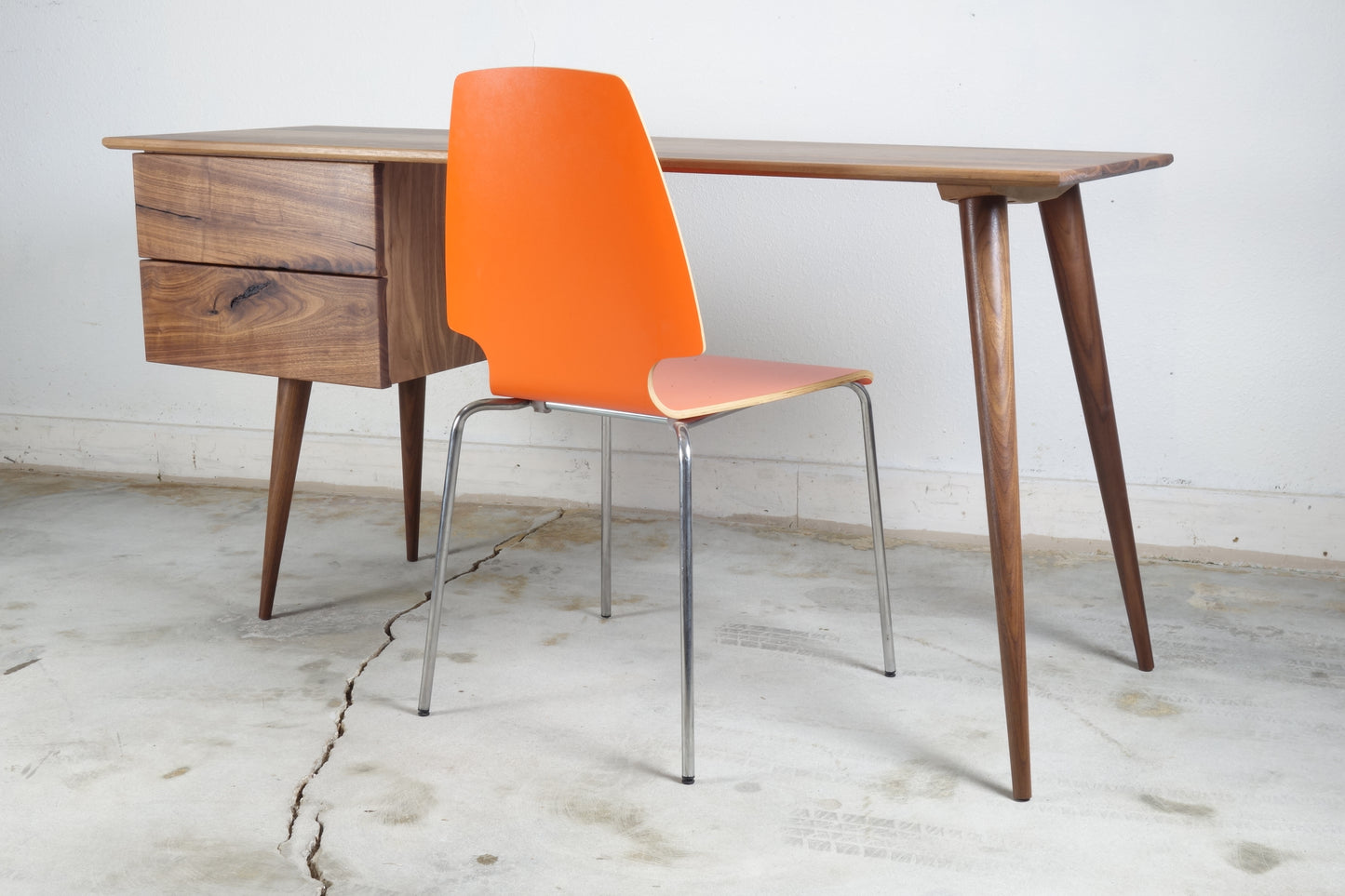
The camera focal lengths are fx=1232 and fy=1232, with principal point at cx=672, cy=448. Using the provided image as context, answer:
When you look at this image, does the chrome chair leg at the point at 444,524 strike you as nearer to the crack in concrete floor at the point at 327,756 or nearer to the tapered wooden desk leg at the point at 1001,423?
the crack in concrete floor at the point at 327,756

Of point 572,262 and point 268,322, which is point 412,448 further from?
point 572,262

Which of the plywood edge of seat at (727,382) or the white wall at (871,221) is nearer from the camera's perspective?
the plywood edge of seat at (727,382)

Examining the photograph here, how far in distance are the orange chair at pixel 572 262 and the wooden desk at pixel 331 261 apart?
0.16 metres

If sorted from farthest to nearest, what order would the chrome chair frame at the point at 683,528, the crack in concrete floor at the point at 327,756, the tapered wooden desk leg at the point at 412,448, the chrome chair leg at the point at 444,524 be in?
the tapered wooden desk leg at the point at 412,448
the chrome chair leg at the point at 444,524
the chrome chair frame at the point at 683,528
the crack in concrete floor at the point at 327,756

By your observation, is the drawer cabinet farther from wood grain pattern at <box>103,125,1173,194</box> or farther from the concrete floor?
the concrete floor

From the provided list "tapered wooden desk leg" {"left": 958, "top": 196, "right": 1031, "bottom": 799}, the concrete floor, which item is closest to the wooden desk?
"tapered wooden desk leg" {"left": 958, "top": 196, "right": 1031, "bottom": 799}

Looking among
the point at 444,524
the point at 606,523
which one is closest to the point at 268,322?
the point at 444,524

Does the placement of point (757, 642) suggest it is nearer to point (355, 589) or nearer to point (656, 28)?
point (355, 589)

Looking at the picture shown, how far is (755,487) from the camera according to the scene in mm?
2469

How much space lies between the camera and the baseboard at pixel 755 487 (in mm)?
2230

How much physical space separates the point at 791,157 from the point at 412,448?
964 millimetres

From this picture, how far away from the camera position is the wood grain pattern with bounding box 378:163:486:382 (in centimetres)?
167

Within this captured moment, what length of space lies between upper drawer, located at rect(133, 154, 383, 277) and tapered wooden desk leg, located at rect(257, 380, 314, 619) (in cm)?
21

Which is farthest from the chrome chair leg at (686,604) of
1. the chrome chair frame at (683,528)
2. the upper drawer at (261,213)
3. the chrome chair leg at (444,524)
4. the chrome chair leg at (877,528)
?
the upper drawer at (261,213)
